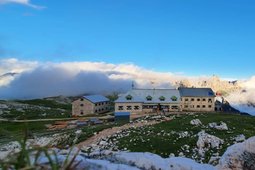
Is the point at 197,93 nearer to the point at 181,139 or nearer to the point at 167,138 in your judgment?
the point at 167,138

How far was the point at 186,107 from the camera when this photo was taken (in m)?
98.4

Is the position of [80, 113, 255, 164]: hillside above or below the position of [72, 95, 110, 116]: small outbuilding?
below

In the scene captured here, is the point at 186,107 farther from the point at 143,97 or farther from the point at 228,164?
the point at 228,164

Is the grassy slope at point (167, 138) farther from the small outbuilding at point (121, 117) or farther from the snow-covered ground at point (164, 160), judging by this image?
the snow-covered ground at point (164, 160)

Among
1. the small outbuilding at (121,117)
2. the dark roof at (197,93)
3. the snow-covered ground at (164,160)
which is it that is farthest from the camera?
the dark roof at (197,93)

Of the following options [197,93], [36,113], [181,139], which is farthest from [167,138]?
[36,113]

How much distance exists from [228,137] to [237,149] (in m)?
41.5

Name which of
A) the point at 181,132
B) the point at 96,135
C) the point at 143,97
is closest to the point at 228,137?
the point at 181,132

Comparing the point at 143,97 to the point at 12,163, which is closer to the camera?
the point at 12,163

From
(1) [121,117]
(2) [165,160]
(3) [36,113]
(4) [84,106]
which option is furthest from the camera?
(3) [36,113]

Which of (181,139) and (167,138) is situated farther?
(167,138)

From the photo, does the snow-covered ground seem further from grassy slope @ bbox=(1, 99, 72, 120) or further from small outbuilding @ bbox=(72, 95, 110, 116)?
small outbuilding @ bbox=(72, 95, 110, 116)

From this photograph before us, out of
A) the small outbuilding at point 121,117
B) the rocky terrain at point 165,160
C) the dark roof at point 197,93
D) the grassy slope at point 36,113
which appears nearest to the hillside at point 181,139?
the small outbuilding at point 121,117

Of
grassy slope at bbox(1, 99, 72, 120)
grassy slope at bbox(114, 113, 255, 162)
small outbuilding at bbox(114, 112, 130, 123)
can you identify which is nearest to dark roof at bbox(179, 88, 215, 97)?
small outbuilding at bbox(114, 112, 130, 123)
